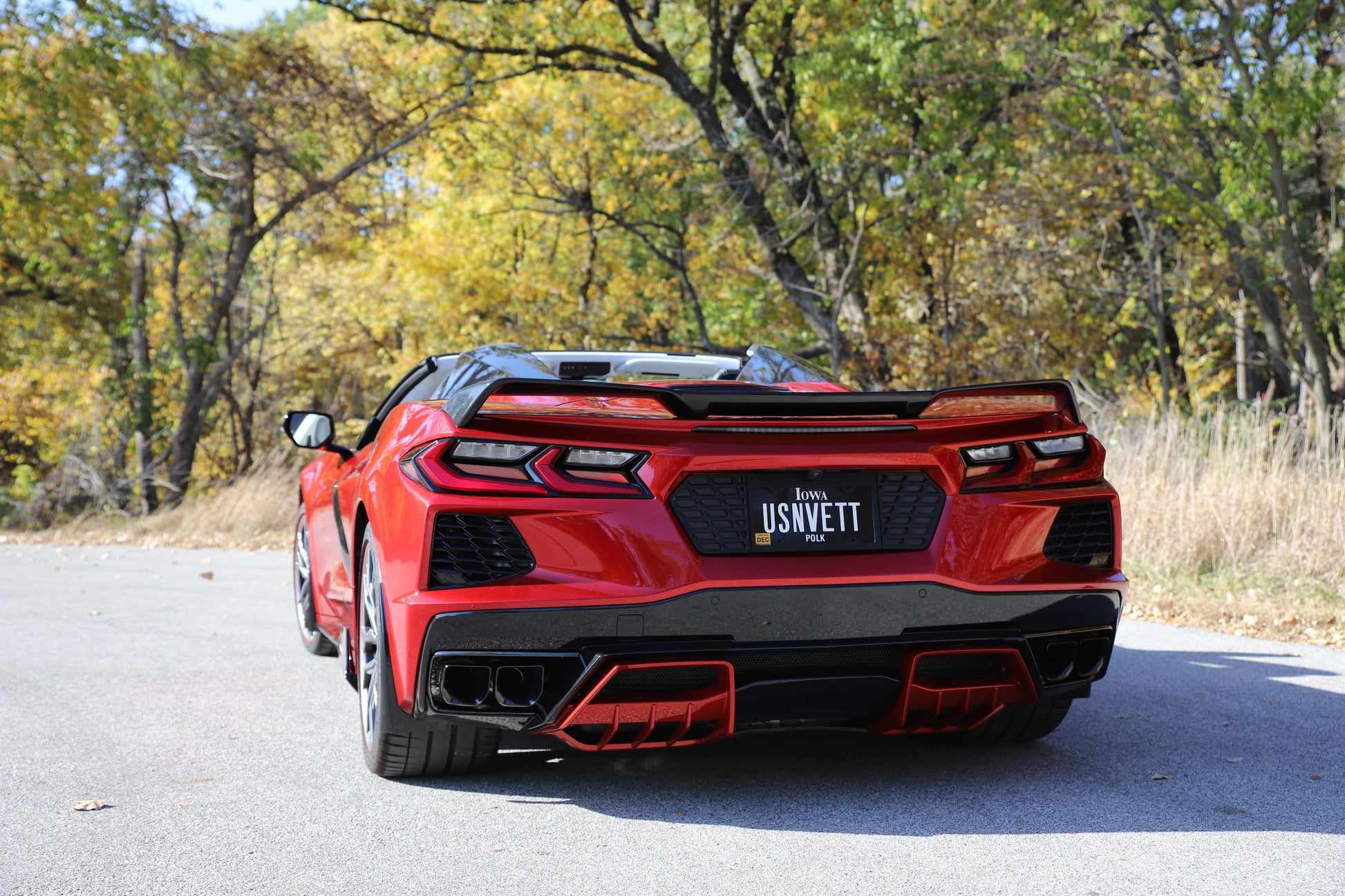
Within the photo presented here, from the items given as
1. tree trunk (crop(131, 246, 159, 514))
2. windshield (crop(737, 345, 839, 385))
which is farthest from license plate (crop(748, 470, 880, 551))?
tree trunk (crop(131, 246, 159, 514))

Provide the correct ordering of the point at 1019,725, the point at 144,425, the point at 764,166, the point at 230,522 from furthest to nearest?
1. the point at 144,425
2. the point at 764,166
3. the point at 230,522
4. the point at 1019,725

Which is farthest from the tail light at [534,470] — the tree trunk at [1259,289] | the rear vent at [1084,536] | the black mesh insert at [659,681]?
the tree trunk at [1259,289]

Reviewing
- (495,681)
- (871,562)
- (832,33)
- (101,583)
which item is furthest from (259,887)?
(832,33)

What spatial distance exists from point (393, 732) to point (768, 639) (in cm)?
120

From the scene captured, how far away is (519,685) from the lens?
3434 millimetres

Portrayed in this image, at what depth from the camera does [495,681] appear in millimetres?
3408

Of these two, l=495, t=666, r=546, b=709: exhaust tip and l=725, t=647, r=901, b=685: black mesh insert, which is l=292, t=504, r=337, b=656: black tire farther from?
l=725, t=647, r=901, b=685: black mesh insert

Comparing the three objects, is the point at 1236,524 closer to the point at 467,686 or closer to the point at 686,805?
the point at 686,805

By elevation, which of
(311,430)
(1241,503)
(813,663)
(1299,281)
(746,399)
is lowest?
(1241,503)

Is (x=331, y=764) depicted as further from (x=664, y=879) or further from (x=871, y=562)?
(x=871, y=562)

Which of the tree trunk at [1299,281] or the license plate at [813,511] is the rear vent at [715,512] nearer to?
the license plate at [813,511]

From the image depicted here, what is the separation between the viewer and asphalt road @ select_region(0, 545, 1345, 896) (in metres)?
3.06

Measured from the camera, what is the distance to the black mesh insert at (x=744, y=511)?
3.39 metres

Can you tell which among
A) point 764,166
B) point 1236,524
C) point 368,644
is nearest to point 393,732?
point 368,644
